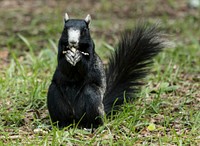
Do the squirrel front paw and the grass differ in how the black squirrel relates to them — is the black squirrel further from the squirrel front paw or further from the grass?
the grass

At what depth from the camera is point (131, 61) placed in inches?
223

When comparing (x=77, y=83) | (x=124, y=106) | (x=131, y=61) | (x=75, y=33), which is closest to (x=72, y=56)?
(x=75, y=33)

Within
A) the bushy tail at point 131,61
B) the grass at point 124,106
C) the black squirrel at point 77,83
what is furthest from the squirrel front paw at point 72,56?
the bushy tail at point 131,61

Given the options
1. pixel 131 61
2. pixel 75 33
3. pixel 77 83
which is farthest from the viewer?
pixel 131 61

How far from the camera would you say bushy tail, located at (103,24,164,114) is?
561 centimetres

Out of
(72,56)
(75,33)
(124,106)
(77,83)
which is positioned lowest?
(124,106)

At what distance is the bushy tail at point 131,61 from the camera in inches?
221

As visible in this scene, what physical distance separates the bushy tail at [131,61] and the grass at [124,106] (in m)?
0.22

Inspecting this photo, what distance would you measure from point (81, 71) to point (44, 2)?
6.45m

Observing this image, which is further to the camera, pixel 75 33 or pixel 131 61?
pixel 131 61

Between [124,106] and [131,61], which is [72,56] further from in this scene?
[131,61]

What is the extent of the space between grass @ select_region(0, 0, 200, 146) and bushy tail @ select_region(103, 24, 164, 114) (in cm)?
22

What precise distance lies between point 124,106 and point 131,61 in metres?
0.48

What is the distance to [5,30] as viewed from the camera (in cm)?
927
